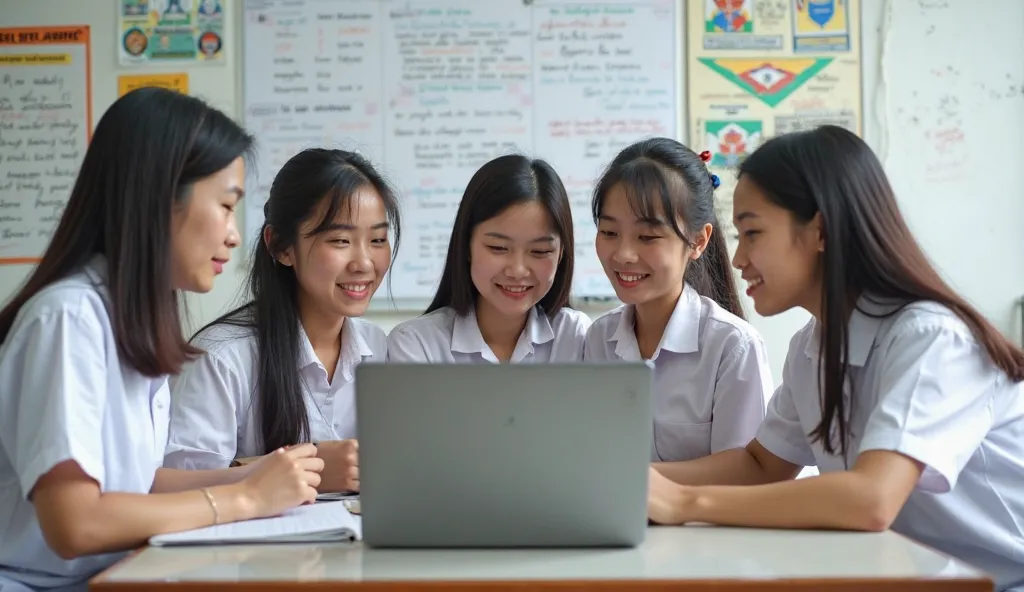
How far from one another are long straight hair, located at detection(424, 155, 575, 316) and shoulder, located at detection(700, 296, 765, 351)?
33 centimetres

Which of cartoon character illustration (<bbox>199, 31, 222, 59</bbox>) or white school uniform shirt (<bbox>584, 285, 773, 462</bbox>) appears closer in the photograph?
white school uniform shirt (<bbox>584, 285, 773, 462</bbox>)

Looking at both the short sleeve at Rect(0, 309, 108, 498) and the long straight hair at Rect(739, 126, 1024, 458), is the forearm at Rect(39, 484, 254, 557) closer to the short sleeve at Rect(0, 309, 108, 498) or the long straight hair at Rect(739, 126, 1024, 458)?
the short sleeve at Rect(0, 309, 108, 498)

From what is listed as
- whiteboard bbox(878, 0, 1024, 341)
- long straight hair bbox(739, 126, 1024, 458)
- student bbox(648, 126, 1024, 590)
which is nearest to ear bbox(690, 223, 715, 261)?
student bbox(648, 126, 1024, 590)

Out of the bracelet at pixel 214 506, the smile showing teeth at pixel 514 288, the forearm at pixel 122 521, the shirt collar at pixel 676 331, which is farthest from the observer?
the smile showing teeth at pixel 514 288

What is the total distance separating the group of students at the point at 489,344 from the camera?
4.02 ft

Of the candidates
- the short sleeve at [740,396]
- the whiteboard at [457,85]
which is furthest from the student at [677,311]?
the whiteboard at [457,85]

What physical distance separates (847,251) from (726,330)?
46 cm

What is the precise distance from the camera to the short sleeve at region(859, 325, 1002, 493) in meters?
1.26

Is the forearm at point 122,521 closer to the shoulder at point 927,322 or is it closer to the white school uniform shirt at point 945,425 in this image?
the white school uniform shirt at point 945,425

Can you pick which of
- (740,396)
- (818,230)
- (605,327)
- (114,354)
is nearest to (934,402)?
(818,230)

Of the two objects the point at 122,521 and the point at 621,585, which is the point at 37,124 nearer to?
the point at 122,521

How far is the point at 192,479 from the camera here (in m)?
1.58

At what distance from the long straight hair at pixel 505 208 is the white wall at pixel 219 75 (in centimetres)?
130

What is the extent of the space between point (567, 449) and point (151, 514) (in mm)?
534
